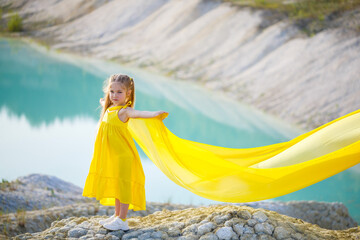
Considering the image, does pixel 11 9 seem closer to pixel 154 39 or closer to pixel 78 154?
pixel 154 39

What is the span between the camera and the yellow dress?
2545 millimetres

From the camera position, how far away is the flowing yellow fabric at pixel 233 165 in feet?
8.65

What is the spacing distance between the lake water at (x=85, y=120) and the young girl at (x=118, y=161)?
2.51 meters

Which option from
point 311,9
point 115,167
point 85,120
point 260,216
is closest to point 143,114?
point 115,167

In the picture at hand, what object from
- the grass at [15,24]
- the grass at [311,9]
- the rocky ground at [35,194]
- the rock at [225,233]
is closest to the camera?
the rock at [225,233]

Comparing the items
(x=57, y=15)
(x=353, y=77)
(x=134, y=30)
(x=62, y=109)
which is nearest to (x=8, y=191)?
(x=62, y=109)

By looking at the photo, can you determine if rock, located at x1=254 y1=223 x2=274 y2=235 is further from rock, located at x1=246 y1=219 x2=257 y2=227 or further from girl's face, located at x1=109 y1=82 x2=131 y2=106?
girl's face, located at x1=109 y1=82 x2=131 y2=106

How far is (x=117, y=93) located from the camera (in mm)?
2613

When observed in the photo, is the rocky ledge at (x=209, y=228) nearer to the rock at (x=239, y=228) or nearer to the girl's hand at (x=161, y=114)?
the rock at (x=239, y=228)

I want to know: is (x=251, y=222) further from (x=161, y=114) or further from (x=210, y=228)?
(x=161, y=114)

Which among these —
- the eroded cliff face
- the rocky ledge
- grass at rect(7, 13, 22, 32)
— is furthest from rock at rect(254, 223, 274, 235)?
grass at rect(7, 13, 22, 32)

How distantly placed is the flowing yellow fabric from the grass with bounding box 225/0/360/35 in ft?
29.5

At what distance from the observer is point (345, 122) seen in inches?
122

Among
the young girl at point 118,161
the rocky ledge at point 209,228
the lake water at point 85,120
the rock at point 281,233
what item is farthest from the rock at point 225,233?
the lake water at point 85,120
